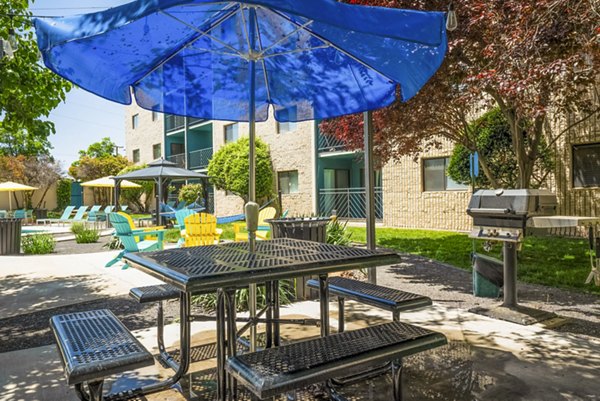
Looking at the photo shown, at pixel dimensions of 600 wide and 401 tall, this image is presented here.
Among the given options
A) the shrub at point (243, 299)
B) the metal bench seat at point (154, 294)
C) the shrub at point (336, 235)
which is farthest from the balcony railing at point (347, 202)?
the metal bench seat at point (154, 294)

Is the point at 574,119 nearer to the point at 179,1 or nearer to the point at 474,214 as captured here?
the point at 474,214

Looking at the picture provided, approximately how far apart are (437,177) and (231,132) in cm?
1327

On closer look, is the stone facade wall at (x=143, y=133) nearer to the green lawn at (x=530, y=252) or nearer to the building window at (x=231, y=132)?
the building window at (x=231, y=132)

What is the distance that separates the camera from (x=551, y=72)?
13.7ft

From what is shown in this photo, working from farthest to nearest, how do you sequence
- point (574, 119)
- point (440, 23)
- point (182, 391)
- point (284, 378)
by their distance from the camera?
1. point (574, 119)
2. point (182, 391)
3. point (440, 23)
4. point (284, 378)

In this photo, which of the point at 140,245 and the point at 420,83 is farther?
the point at 140,245

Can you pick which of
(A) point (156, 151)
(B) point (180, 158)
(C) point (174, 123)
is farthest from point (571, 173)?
(A) point (156, 151)

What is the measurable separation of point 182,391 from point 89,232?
12943mm

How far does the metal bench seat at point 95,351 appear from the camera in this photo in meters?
2.05

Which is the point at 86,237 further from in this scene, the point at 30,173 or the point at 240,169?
the point at 30,173

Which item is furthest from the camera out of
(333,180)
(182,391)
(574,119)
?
(333,180)

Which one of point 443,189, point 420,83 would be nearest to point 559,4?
point 420,83

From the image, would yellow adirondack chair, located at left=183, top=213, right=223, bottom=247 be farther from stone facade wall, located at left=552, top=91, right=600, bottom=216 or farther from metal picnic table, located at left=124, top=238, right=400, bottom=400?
stone facade wall, located at left=552, top=91, right=600, bottom=216

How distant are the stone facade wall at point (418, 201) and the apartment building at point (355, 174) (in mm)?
28
